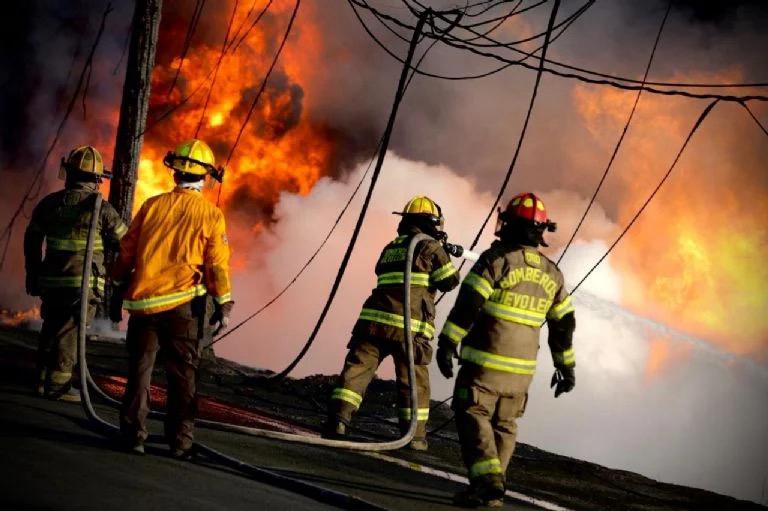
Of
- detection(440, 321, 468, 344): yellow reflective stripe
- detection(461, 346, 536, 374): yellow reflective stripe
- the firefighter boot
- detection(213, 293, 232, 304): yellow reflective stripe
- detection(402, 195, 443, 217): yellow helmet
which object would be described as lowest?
the firefighter boot

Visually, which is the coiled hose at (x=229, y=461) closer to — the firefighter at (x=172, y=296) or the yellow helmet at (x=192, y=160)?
the firefighter at (x=172, y=296)

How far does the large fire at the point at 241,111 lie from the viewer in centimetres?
1838

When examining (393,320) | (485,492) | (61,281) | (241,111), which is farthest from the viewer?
(241,111)

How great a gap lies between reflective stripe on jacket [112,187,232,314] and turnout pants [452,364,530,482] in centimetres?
142

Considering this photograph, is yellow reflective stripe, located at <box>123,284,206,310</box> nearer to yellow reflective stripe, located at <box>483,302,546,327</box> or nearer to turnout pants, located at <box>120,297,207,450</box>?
turnout pants, located at <box>120,297,207,450</box>

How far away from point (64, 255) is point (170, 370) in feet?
6.73

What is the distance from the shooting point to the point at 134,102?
10938 mm

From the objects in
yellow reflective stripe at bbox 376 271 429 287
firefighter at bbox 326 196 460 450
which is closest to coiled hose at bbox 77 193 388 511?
firefighter at bbox 326 196 460 450

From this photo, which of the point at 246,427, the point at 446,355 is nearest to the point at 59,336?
Result: the point at 246,427

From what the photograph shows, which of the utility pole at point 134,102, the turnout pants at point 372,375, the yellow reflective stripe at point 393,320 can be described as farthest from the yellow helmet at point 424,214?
the utility pole at point 134,102

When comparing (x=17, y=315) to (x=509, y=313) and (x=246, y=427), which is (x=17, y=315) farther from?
(x=509, y=313)

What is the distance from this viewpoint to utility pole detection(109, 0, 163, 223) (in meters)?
10.9

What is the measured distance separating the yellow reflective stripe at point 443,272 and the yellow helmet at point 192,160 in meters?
2.38

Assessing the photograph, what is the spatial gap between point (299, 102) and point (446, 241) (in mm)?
15603
